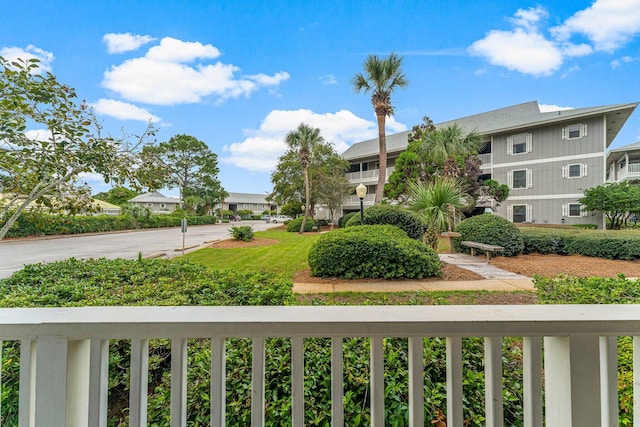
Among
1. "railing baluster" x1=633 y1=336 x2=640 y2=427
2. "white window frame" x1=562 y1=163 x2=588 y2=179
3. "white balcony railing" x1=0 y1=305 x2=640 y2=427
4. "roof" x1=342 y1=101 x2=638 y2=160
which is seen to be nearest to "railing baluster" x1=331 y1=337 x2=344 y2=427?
"white balcony railing" x1=0 y1=305 x2=640 y2=427

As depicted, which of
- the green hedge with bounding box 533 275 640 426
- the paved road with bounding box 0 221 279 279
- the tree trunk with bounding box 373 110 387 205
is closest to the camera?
the green hedge with bounding box 533 275 640 426

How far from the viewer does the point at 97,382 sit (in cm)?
68

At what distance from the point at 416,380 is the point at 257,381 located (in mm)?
415

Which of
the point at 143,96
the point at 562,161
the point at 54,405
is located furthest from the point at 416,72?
the point at 562,161

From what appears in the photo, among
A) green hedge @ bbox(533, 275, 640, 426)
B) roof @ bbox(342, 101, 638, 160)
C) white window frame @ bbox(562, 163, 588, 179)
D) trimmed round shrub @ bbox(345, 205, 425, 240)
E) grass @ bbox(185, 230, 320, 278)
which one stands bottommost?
grass @ bbox(185, 230, 320, 278)

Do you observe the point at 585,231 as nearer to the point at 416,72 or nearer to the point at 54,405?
the point at 416,72

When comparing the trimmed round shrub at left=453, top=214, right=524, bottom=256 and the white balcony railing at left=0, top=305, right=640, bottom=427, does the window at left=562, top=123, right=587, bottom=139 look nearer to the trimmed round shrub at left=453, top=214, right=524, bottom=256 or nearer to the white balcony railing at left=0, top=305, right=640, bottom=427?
the trimmed round shrub at left=453, top=214, right=524, bottom=256

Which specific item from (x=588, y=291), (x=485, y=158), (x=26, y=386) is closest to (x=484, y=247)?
(x=588, y=291)

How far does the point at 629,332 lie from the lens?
0.67 m

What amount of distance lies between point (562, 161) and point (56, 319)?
24.2 ft

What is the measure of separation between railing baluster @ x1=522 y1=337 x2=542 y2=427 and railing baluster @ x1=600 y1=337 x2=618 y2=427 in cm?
14

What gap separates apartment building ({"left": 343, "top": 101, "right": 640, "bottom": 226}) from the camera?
529cm

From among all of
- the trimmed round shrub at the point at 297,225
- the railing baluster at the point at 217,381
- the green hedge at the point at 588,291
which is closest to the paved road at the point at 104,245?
the railing baluster at the point at 217,381

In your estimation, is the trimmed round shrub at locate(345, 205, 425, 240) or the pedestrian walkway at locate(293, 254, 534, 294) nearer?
the pedestrian walkway at locate(293, 254, 534, 294)
